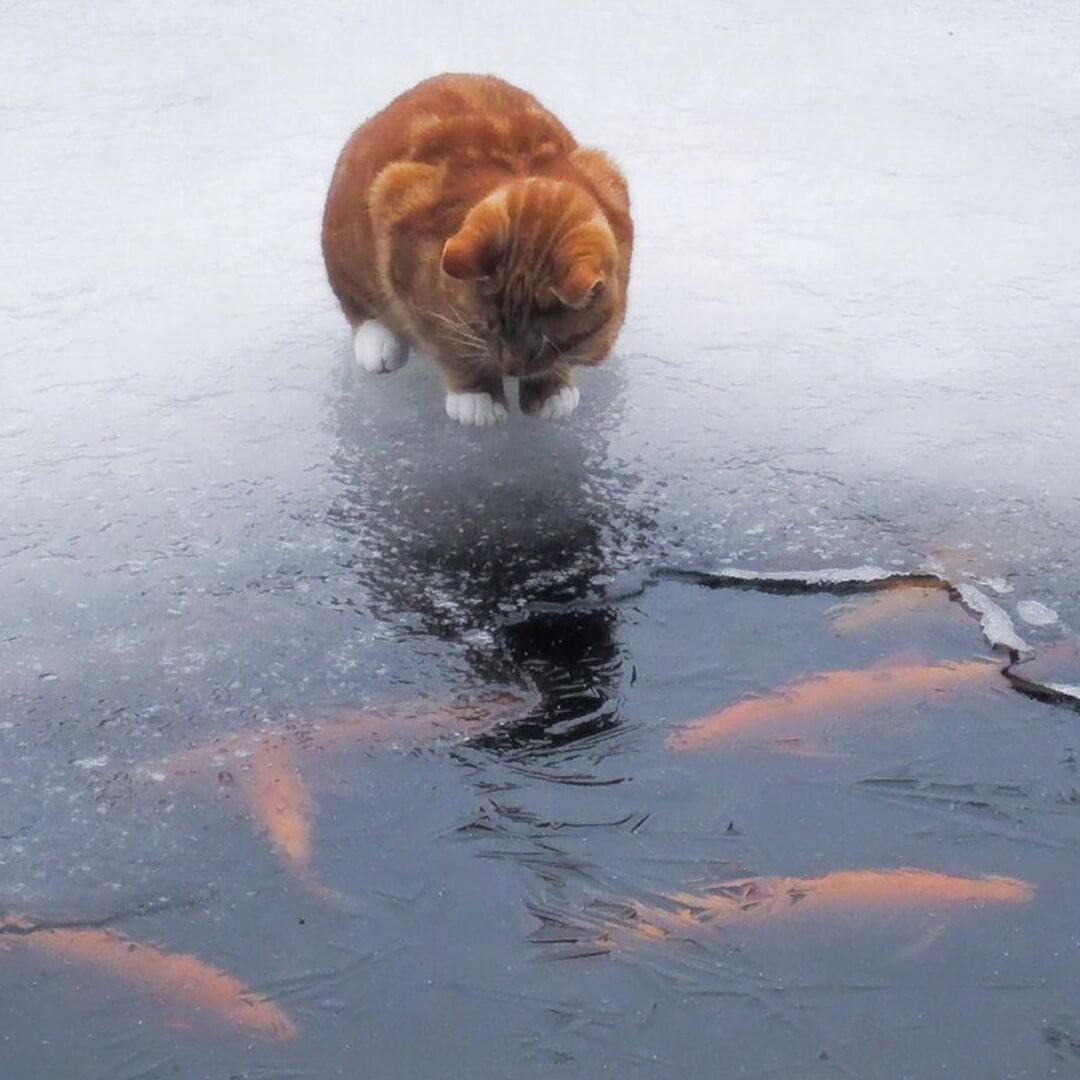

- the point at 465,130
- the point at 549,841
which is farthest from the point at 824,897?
the point at 465,130

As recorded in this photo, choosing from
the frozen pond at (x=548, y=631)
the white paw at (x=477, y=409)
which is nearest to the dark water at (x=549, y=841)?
the frozen pond at (x=548, y=631)

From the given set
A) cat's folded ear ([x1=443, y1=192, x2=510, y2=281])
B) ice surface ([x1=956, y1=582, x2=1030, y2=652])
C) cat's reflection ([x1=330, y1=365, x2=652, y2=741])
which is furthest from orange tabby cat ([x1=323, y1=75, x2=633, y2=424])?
ice surface ([x1=956, y1=582, x2=1030, y2=652])

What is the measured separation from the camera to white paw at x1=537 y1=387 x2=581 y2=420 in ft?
12.3

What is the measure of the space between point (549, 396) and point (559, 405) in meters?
A: 0.03

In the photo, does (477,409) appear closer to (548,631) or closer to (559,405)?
(559,405)

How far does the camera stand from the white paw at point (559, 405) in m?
3.75

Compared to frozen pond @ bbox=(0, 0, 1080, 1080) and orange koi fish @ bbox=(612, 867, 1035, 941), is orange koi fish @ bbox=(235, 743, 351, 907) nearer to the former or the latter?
frozen pond @ bbox=(0, 0, 1080, 1080)

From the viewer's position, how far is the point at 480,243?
3.28 meters

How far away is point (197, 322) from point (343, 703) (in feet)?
6.35

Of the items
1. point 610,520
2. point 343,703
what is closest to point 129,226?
point 610,520

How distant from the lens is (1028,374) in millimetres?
3932

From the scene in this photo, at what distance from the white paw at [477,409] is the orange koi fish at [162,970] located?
5.95ft

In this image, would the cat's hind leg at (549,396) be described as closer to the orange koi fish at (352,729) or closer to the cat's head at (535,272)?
the cat's head at (535,272)

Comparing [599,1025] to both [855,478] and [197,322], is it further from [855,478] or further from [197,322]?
[197,322]
